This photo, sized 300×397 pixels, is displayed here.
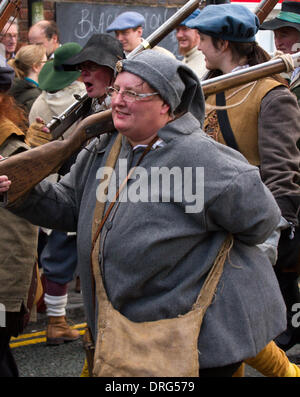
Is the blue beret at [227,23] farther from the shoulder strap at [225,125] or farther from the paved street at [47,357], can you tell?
the paved street at [47,357]

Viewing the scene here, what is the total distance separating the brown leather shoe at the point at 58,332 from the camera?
556 centimetres

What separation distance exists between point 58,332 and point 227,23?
2799 mm

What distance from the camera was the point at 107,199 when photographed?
2902 mm

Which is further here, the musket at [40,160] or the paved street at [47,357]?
the paved street at [47,357]

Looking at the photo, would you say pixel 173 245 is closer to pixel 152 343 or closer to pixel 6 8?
pixel 152 343

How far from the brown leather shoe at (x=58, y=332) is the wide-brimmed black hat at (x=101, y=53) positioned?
198cm

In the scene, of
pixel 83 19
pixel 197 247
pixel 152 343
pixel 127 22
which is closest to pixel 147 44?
pixel 197 247

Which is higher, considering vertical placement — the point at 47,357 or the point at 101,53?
the point at 101,53

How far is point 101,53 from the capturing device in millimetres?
4496

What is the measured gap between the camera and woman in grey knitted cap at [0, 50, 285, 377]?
2.70 meters

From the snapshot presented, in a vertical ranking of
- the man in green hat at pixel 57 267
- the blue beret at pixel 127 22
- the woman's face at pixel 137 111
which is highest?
the woman's face at pixel 137 111

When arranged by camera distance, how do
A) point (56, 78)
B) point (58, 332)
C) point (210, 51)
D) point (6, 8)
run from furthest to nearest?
point (56, 78) → point (58, 332) → point (210, 51) → point (6, 8)

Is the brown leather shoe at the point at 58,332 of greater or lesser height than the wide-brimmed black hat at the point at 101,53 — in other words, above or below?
below

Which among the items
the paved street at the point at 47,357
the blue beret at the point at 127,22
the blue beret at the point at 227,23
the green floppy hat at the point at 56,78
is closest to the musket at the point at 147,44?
the blue beret at the point at 227,23
